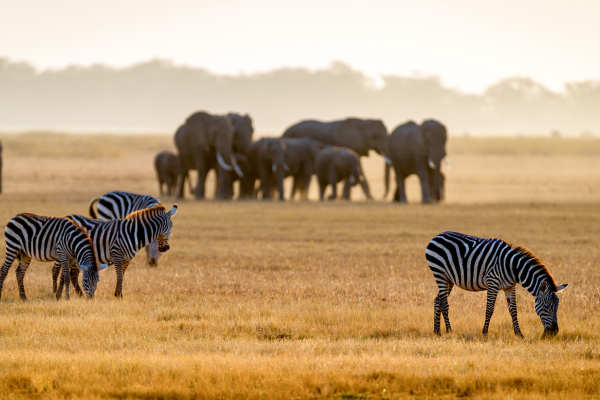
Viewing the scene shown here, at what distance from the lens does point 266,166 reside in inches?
1645

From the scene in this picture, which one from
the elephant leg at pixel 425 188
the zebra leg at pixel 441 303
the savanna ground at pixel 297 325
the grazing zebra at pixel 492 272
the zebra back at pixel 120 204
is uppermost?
the elephant leg at pixel 425 188

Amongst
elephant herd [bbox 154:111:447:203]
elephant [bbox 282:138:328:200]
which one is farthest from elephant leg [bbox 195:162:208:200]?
elephant [bbox 282:138:328:200]

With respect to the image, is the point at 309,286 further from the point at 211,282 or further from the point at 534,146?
the point at 534,146

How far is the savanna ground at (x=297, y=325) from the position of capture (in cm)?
920

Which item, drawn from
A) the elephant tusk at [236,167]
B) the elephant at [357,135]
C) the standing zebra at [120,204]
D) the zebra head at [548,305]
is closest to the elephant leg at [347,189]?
the elephant tusk at [236,167]

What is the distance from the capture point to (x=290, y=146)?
44.4 meters

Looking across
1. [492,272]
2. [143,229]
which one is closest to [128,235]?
[143,229]

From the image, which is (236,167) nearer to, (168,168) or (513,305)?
(168,168)

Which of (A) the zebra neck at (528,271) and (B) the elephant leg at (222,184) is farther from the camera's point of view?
(B) the elephant leg at (222,184)

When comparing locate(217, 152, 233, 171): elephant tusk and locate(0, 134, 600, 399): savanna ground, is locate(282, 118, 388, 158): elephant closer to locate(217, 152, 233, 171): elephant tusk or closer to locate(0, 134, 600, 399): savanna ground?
locate(217, 152, 233, 171): elephant tusk

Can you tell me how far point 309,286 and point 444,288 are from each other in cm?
451

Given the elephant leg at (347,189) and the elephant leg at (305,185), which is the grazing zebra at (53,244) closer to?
the elephant leg at (347,189)

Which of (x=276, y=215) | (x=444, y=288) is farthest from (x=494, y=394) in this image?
(x=276, y=215)

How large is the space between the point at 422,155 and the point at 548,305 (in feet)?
97.3
